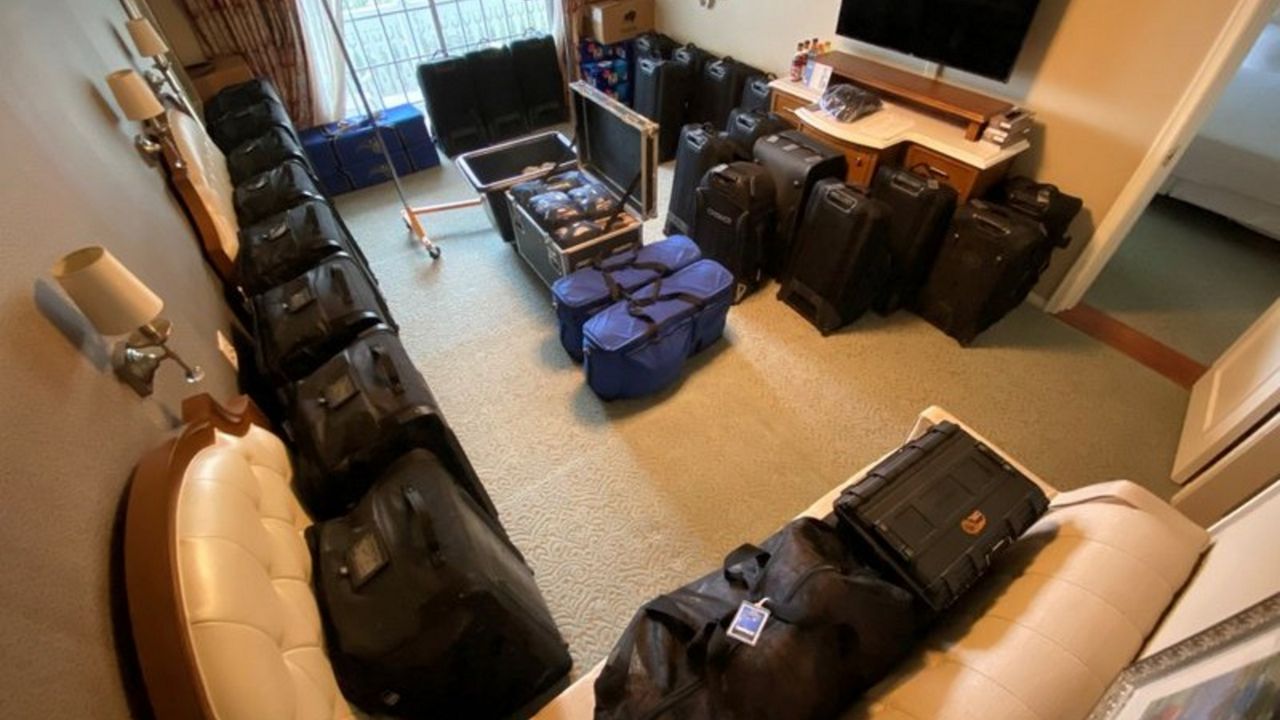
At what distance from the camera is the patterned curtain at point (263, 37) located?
10.3 feet

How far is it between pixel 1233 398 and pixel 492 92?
14.0ft

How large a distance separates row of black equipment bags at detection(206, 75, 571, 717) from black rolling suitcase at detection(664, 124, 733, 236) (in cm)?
165

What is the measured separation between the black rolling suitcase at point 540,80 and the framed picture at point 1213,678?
435cm

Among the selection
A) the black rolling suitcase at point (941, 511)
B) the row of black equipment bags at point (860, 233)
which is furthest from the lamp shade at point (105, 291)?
the row of black equipment bags at point (860, 233)

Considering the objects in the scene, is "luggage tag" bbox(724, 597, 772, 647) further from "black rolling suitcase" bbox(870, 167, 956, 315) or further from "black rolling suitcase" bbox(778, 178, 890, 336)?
"black rolling suitcase" bbox(870, 167, 956, 315)

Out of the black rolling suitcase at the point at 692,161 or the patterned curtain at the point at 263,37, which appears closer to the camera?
the black rolling suitcase at the point at 692,161

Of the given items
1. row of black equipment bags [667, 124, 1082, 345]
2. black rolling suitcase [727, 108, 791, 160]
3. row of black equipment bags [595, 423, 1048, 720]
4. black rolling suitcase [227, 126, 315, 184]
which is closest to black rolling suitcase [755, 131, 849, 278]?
row of black equipment bags [667, 124, 1082, 345]

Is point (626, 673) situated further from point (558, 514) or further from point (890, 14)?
point (890, 14)

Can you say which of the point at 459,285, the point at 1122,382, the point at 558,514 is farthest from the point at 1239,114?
the point at 459,285

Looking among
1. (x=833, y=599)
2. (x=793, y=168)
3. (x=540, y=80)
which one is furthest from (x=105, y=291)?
(x=540, y=80)

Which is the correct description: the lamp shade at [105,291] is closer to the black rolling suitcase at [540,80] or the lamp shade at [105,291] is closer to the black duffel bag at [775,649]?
the black duffel bag at [775,649]

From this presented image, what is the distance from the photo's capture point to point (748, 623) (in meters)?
0.91

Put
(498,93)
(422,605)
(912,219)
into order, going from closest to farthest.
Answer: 1. (422,605)
2. (912,219)
3. (498,93)

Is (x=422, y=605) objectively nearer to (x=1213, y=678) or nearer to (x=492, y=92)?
(x=1213, y=678)
